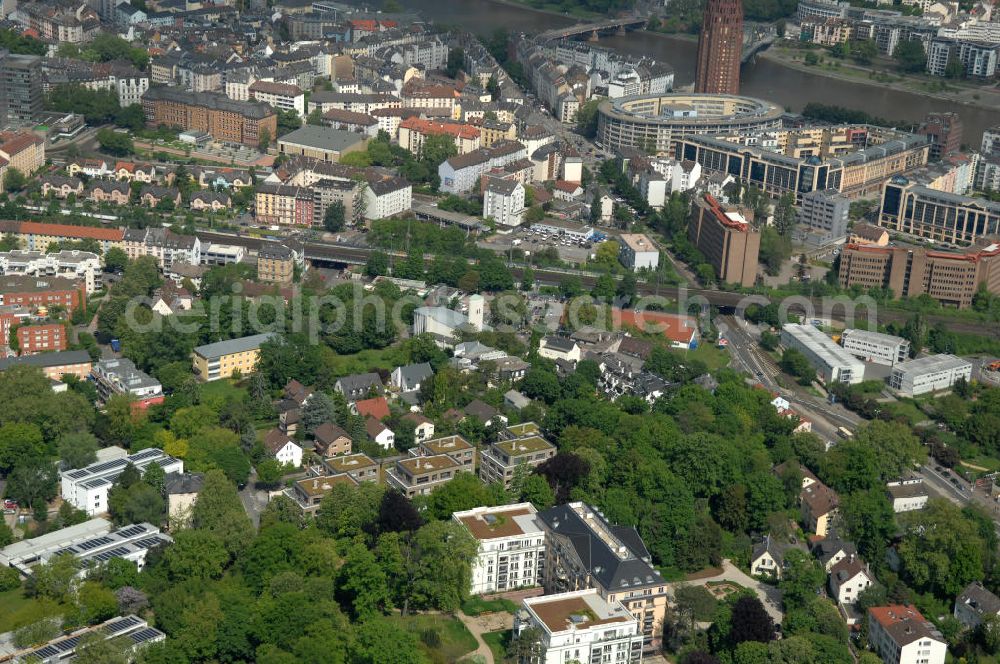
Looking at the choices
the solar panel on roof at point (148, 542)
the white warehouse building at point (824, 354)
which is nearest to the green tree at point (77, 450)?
the solar panel on roof at point (148, 542)

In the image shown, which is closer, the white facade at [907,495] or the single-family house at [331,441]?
the white facade at [907,495]

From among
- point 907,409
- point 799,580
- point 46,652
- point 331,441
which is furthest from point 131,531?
point 907,409

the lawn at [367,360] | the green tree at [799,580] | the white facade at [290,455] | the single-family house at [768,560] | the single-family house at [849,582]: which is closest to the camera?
the green tree at [799,580]

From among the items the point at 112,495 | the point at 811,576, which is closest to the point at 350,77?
the point at 112,495

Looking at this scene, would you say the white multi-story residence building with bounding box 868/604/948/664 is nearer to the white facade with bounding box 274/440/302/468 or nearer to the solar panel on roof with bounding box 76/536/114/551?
the white facade with bounding box 274/440/302/468

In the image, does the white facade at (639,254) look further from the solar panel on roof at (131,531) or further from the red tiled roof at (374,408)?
the solar panel on roof at (131,531)
